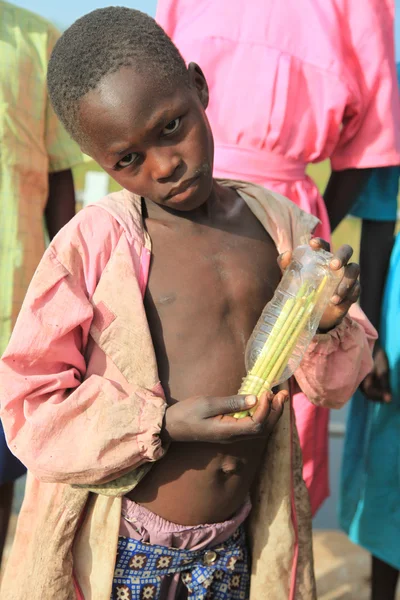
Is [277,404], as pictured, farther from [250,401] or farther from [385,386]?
[385,386]

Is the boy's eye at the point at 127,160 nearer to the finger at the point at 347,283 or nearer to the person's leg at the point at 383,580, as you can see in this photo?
the finger at the point at 347,283

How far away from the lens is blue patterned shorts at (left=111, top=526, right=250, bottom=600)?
169 cm

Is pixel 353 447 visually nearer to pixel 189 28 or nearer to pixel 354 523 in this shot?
pixel 354 523

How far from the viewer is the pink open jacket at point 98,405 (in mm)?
1530

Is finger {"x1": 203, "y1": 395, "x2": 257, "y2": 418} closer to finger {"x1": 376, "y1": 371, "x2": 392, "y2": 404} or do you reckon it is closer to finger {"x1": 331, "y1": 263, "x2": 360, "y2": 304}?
finger {"x1": 331, "y1": 263, "x2": 360, "y2": 304}

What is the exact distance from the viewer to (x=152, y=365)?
1.58m

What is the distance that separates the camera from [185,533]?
5.58 feet

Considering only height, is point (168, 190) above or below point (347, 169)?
above

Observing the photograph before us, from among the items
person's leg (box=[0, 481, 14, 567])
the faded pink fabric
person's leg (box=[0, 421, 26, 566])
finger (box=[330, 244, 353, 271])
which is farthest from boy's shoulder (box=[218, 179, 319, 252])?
person's leg (box=[0, 481, 14, 567])

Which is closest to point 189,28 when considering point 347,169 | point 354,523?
point 347,169

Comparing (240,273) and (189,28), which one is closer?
(240,273)

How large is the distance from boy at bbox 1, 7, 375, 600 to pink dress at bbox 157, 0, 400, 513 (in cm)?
57

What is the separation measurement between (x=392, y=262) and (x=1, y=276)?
126 cm

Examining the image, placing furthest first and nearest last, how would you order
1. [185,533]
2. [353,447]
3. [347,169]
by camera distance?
1. [353,447]
2. [347,169]
3. [185,533]
